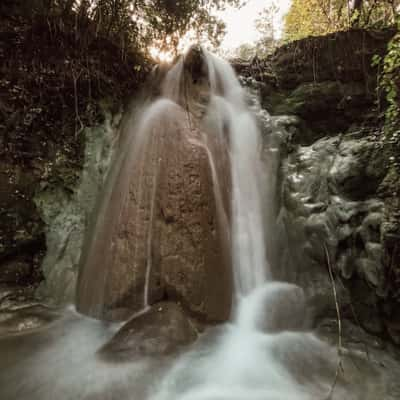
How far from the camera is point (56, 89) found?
3.95 meters

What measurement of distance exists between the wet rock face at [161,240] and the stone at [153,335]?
18 centimetres

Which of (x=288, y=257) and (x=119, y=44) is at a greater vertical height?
(x=119, y=44)

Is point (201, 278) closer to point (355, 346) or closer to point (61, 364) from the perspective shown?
point (61, 364)

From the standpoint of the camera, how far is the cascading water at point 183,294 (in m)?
2.00

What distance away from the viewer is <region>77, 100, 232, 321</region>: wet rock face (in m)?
2.84

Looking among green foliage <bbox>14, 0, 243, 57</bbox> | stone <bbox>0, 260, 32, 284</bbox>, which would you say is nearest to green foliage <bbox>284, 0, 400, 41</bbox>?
green foliage <bbox>14, 0, 243, 57</bbox>

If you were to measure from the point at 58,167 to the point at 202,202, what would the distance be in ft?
8.28

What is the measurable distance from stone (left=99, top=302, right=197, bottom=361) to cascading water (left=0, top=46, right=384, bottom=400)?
0.07m

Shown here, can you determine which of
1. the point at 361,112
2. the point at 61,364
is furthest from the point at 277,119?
the point at 61,364

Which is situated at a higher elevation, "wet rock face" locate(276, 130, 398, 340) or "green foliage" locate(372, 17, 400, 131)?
"green foliage" locate(372, 17, 400, 131)

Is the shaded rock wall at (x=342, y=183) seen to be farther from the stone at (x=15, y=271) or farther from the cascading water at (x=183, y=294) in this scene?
the stone at (x=15, y=271)

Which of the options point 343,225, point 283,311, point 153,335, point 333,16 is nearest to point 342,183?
point 343,225

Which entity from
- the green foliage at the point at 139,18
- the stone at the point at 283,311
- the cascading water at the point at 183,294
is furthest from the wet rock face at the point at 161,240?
the green foliage at the point at 139,18

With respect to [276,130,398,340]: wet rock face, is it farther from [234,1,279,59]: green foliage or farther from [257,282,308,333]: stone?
[234,1,279,59]: green foliage
